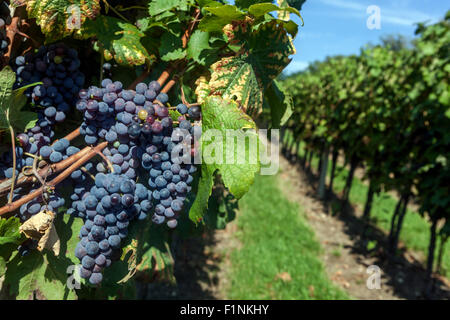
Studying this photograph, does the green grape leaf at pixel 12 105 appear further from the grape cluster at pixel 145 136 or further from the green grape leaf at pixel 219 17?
the green grape leaf at pixel 219 17

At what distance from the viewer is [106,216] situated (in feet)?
3.47

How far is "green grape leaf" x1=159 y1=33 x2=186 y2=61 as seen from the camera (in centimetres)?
121

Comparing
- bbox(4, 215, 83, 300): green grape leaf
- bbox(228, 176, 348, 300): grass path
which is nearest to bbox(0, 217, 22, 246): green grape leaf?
bbox(4, 215, 83, 300): green grape leaf

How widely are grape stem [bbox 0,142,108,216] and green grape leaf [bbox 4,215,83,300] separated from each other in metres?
0.26

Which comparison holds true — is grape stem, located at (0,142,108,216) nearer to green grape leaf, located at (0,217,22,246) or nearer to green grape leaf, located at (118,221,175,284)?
green grape leaf, located at (0,217,22,246)

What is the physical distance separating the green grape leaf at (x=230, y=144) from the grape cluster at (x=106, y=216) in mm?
257

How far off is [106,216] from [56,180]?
0.19m

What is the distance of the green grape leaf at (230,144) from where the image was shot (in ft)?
3.25

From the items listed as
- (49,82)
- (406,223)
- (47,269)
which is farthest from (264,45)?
(406,223)

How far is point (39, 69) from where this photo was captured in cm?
123

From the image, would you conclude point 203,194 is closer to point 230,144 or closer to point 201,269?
point 230,144

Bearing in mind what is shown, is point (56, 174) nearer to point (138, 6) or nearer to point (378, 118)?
point (138, 6)
